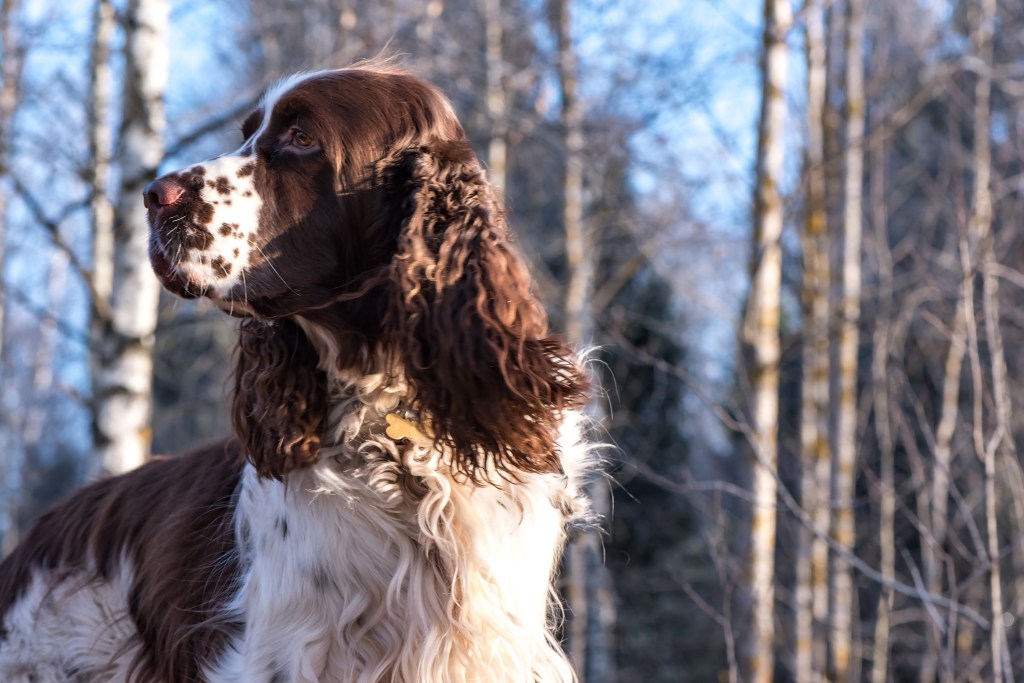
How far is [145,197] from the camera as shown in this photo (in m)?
2.66

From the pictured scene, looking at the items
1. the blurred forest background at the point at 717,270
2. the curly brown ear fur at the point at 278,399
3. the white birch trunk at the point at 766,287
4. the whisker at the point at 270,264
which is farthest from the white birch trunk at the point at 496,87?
the whisker at the point at 270,264

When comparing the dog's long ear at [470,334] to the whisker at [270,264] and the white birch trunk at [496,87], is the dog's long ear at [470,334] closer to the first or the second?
the whisker at [270,264]

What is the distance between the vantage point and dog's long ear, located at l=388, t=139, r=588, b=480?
2.62 meters

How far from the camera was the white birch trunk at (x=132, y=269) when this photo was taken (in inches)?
202

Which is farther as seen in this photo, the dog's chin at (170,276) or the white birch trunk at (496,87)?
the white birch trunk at (496,87)

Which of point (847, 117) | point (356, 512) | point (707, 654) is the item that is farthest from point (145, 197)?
point (707, 654)

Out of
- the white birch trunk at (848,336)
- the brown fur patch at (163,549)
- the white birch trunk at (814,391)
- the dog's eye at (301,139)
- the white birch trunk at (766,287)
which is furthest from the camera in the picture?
the white birch trunk at (848,336)

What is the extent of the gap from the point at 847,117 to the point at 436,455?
24.8 feet

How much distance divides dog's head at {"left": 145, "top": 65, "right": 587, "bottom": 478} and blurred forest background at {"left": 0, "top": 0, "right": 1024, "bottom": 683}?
1.08 metres

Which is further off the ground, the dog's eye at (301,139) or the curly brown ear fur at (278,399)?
the dog's eye at (301,139)

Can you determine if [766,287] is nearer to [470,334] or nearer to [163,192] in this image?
[470,334]

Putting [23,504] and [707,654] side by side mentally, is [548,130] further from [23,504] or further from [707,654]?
[23,504]

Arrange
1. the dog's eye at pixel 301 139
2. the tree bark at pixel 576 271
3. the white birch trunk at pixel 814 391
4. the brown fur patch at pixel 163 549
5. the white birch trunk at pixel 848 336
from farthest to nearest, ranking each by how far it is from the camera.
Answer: the tree bark at pixel 576 271, the white birch trunk at pixel 848 336, the white birch trunk at pixel 814 391, the brown fur patch at pixel 163 549, the dog's eye at pixel 301 139

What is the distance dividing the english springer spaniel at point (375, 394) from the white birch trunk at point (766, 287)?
3.47 meters
